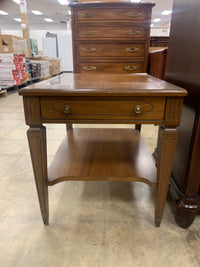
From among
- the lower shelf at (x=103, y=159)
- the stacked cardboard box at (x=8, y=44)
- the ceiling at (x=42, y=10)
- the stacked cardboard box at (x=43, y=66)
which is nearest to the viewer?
the lower shelf at (x=103, y=159)

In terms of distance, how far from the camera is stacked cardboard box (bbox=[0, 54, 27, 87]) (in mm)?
3660

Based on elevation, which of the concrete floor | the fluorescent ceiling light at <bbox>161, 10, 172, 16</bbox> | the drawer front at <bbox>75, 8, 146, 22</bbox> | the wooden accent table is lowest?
the concrete floor

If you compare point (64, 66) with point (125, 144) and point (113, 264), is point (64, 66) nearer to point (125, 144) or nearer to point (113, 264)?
point (125, 144)

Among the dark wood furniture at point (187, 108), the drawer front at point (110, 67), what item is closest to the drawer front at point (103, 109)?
the dark wood furniture at point (187, 108)

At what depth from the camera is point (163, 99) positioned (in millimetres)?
674

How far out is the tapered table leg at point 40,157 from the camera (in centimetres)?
73

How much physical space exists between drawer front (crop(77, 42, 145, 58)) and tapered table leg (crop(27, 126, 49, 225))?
1.50 m

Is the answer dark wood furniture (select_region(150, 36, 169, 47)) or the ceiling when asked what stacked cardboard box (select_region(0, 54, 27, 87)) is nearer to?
dark wood furniture (select_region(150, 36, 169, 47))

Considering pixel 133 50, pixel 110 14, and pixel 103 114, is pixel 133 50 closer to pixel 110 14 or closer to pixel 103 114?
pixel 110 14

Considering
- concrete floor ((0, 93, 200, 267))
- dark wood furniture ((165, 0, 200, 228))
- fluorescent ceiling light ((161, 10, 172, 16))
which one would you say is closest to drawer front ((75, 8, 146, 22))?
dark wood furniture ((165, 0, 200, 228))

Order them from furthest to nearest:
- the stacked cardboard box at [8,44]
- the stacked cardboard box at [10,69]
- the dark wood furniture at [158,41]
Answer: the stacked cardboard box at [8,44] → the stacked cardboard box at [10,69] → the dark wood furniture at [158,41]

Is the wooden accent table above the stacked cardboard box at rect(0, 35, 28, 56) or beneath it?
beneath

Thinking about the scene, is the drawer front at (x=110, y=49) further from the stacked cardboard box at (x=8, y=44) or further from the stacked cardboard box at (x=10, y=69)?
the stacked cardboard box at (x=8, y=44)

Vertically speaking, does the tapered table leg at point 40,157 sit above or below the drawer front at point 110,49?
below
